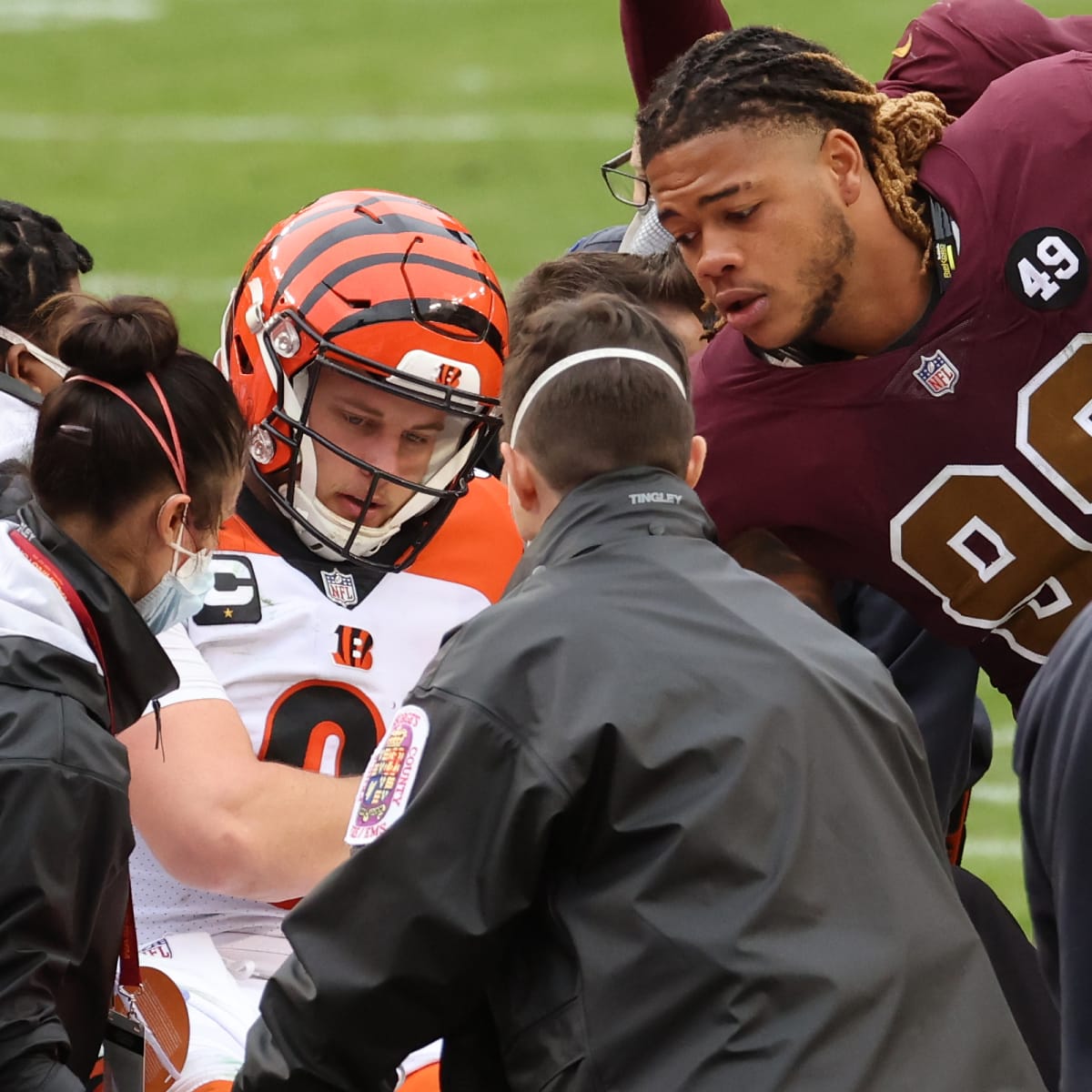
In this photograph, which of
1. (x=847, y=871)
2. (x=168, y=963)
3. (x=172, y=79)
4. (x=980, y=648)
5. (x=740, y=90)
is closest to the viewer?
(x=847, y=871)

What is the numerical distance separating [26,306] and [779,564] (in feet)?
4.92

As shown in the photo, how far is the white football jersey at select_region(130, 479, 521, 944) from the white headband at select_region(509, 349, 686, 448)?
35.9 inches

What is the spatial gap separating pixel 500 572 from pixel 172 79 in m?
12.0

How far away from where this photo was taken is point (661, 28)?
4297 mm

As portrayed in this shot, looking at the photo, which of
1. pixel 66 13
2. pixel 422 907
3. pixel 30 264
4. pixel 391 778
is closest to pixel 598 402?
pixel 391 778

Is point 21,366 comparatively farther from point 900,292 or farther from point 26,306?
point 900,292

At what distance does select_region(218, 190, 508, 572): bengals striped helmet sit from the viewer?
380 centimetres

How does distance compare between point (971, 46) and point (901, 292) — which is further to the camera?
point (971, 46)

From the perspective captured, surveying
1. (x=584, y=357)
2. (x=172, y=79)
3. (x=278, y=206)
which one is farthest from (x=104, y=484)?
(x=172, y=79)

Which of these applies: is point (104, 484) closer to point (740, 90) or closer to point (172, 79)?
point (740, 90)

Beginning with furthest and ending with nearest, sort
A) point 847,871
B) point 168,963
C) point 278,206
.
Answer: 1. point 278,206
2. point 168,963
3. point 847,871

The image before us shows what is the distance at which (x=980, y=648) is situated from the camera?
3908 mm

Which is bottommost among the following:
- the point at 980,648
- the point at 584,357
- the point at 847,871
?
the point at 980,648

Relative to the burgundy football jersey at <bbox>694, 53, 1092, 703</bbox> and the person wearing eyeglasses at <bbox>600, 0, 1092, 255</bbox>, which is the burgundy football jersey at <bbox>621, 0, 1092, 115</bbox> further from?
the burgundy football jersey at <bbox>694, 53, 1092, 703</bbox>
